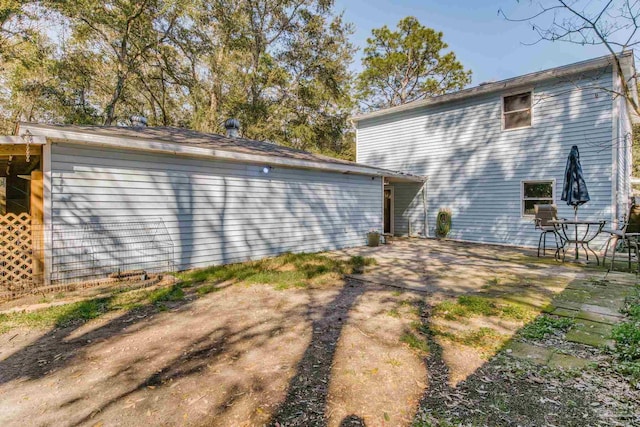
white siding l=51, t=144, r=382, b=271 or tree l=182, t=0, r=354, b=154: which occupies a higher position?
tree l=182, t=0, r=354, b=154

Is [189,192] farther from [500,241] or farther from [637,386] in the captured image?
[500,241]

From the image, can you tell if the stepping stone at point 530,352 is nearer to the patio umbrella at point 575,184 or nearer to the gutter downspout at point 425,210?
the patio umbrella at point 575,184

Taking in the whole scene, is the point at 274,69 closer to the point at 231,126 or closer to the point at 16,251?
the point at 231,126

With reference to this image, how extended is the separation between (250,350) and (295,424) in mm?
1128

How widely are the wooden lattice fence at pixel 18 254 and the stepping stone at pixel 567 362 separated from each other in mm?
6547

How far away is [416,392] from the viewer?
2250mm

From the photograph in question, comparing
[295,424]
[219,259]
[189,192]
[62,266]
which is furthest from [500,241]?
[62,266]

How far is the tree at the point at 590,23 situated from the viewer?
3.42 meters

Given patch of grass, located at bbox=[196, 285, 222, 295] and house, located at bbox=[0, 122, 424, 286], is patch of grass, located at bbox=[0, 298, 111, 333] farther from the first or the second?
house, located at bbox=[0, 122, 424, 286]

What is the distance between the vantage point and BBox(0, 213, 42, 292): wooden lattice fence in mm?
4699

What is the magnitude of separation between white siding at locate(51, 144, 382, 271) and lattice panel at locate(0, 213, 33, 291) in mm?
346

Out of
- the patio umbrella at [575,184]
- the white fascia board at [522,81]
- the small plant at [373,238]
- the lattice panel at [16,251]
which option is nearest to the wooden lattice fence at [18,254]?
the lattice panel at [16,251]

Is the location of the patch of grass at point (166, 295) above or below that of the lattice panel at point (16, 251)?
below

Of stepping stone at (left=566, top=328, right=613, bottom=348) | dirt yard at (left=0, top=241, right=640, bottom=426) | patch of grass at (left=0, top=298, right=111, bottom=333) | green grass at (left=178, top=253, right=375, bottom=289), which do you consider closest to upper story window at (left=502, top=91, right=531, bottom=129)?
dirt yard at (left=0, top=241, right=640, bottom=426)
